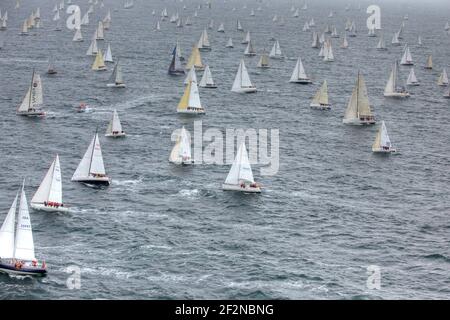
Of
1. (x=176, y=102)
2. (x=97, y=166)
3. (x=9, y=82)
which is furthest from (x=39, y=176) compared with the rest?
(x=9, y=82)

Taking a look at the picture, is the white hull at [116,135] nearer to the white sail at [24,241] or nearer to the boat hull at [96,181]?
the boat hull at [96,181]

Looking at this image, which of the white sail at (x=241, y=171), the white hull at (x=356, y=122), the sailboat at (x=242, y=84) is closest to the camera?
the white sail at (x=241, y=171)

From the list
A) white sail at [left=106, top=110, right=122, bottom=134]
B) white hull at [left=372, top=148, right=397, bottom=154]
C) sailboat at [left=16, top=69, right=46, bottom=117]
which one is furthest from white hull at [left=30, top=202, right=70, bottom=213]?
white hull at [left=372, top=148, right=397, bottom=154]

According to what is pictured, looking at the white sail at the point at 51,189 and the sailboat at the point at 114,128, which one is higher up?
the sailboat at the point at 114,128

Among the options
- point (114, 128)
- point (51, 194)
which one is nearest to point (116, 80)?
point (114, 128)

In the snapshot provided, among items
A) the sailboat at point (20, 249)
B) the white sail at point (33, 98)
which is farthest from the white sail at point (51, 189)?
the white sail at point (33, 98)

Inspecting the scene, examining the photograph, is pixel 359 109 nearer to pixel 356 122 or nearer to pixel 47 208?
pixel 356 122

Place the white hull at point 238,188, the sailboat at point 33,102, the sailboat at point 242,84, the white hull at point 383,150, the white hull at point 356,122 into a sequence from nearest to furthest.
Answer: the white hull at point 238,188 → the white hull at point 383,150 → the sailboat at point 33,102 → the white hull at point 356,122 → the sailboat at point 242,84
